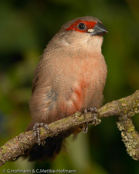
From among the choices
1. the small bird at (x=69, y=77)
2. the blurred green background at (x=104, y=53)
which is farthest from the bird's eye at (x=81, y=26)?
the blurred green background at (x=104, y=53)

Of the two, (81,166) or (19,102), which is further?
(19,102)

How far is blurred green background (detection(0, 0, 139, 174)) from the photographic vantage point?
4457 mm

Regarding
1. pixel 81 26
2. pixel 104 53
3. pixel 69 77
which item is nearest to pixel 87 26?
pixel 81 26

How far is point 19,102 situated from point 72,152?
2.68 ft

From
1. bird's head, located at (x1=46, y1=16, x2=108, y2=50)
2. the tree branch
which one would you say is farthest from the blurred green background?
the tree branch

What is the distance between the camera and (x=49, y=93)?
4.46 meters

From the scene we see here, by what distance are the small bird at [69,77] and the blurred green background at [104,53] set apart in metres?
0.19

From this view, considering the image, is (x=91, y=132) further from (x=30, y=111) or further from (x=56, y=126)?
(x=56, y=126)

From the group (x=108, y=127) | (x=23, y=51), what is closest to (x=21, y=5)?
(x=23, y=51)

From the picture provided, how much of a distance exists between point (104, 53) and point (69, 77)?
2.70ft

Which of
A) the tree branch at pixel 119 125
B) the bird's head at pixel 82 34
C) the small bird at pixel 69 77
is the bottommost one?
the tree branch at pixel 119 125

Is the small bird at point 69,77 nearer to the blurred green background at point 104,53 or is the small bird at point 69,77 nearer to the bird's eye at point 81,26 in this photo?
the bird's eye at point 81,26

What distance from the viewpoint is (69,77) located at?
439 centimetres

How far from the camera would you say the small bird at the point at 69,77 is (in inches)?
174
